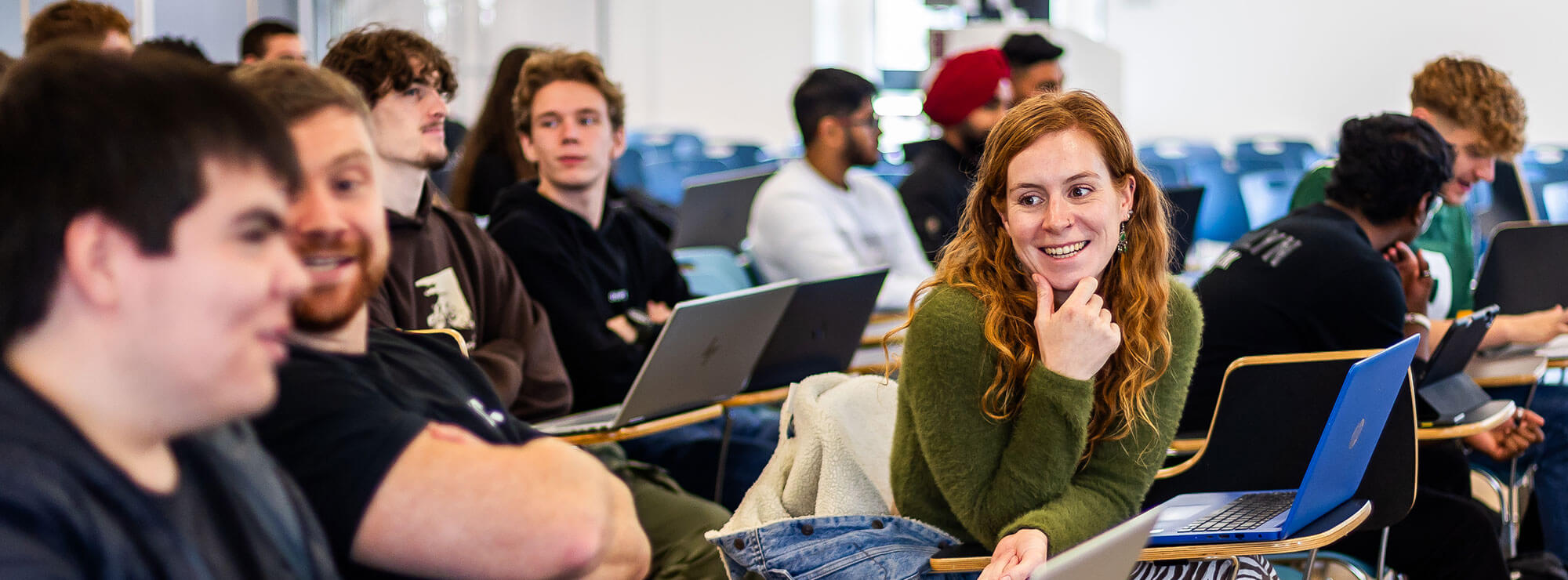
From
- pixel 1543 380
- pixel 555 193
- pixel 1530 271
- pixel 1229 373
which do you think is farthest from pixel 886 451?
pixel 1543 380

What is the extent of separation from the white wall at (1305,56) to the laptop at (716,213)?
631 centimetres

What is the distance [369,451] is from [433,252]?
1.41 metres

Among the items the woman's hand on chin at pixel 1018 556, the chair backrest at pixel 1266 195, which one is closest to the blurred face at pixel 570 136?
the woman's hand on chin at pixel 1018 556

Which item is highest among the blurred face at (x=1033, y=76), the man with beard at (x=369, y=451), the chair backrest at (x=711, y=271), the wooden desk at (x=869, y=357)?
the man with beard at (x=369, y=451)

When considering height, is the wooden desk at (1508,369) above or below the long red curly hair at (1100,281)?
below

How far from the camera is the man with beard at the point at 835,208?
11.2 ft

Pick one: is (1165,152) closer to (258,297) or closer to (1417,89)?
(1417,89)

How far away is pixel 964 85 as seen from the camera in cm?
410

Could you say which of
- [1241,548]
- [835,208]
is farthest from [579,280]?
[1241,548]

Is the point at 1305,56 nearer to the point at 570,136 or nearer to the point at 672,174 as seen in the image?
the point at 672,174

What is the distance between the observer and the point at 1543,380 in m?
3.08

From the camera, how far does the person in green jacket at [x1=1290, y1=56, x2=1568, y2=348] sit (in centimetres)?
292

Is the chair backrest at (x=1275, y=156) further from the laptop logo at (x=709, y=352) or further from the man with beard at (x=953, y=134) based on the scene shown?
the laptop logo at (x=709, y=352)

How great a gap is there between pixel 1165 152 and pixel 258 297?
24.3 ft
